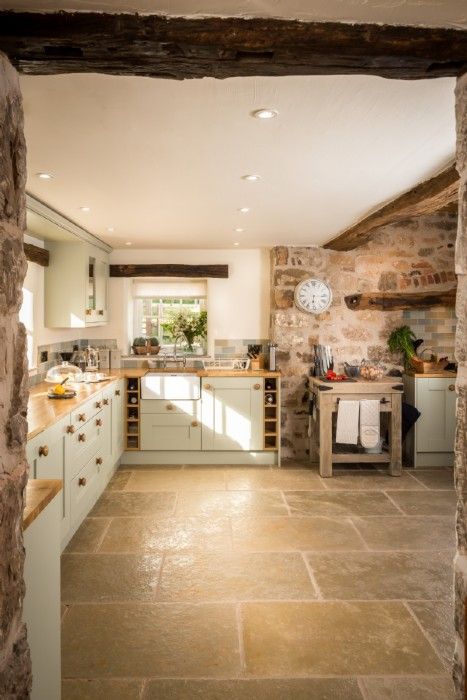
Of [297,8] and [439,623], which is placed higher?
[297,8]

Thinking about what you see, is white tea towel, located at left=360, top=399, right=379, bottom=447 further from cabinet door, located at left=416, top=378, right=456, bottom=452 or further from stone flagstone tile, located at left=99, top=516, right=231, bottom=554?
stone flagstone tile, located at left=99, top=516, right=231, bottom=554

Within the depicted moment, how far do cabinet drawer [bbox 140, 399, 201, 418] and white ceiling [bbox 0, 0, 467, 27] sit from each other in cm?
443

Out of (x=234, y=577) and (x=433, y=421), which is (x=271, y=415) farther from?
(x=234, y=577)

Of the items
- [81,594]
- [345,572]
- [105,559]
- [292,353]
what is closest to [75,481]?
[105,559]

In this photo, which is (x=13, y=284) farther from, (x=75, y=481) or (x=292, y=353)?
(x=292, y=353)

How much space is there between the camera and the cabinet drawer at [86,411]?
3.77 meters

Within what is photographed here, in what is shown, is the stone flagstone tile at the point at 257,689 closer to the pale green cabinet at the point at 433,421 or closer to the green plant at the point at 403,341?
the pale green cabinet at the point at 433,421

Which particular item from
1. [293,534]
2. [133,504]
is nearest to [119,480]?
[133,504]

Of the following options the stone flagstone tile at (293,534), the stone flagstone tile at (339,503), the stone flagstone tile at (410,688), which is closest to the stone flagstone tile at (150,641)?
the stone flagstone tile at (410,688)

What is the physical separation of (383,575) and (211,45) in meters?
3.02

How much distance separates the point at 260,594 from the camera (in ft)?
9.76

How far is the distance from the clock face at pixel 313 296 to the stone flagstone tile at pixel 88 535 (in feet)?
10.3

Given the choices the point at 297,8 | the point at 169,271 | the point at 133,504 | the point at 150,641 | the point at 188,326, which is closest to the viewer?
the point at 297,8

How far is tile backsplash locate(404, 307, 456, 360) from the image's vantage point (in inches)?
232
